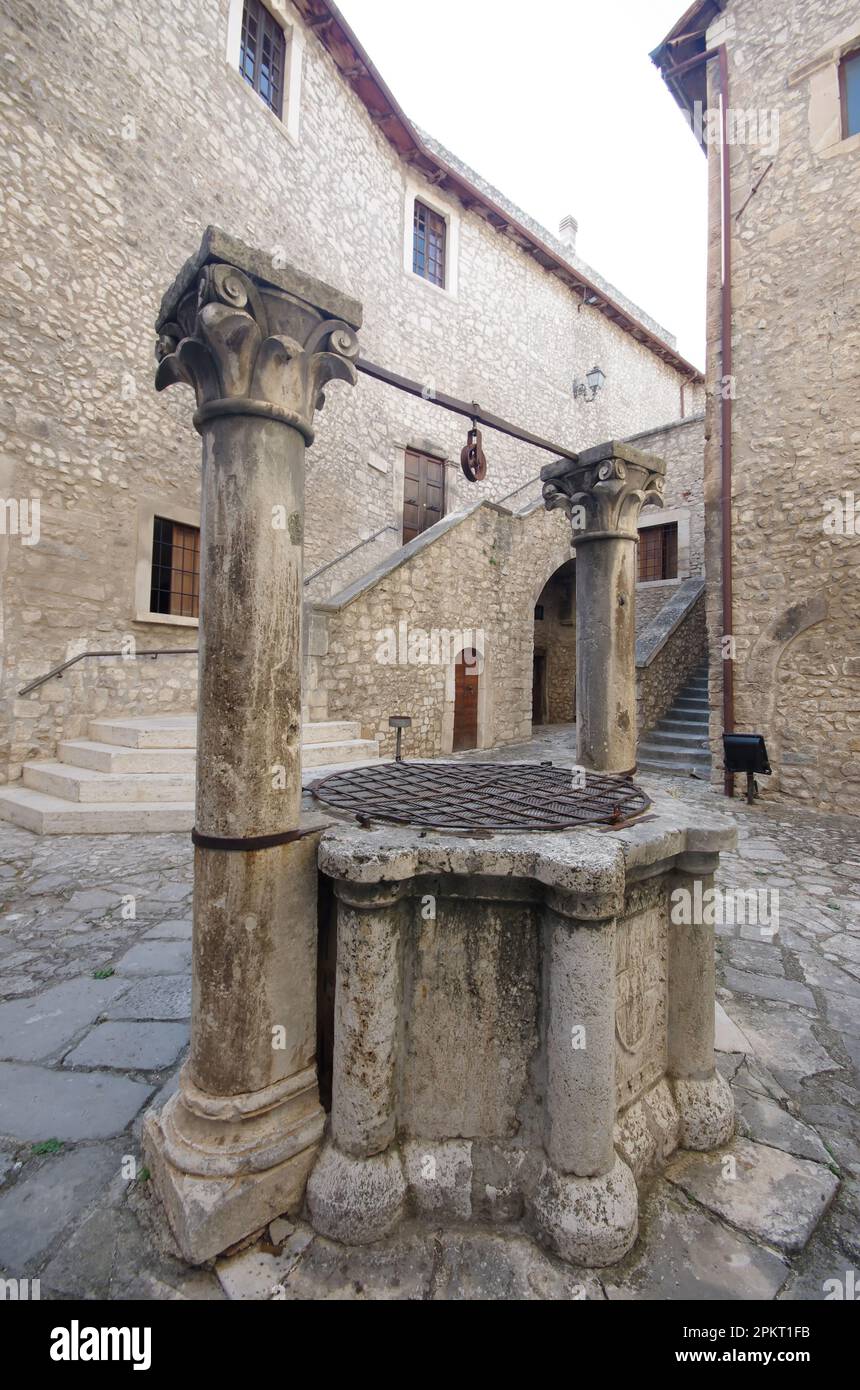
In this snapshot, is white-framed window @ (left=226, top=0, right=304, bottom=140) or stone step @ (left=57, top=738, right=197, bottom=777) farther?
white-framed window @ (left=226, top=0, right=304, bottom=140)

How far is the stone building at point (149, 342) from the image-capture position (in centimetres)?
650

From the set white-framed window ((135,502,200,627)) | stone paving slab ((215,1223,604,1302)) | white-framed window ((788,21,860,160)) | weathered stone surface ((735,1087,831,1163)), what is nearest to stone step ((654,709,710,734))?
white-framed window ((788,21,860,160))

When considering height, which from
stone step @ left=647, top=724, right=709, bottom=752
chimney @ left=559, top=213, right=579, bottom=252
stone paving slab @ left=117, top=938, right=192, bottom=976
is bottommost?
stone paving slab @ left=117, top=938, right=192, bottom=976

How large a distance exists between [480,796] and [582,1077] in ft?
3.52

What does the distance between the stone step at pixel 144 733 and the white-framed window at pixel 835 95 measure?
9.45 metres

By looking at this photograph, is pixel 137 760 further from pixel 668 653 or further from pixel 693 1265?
pixel 668 653

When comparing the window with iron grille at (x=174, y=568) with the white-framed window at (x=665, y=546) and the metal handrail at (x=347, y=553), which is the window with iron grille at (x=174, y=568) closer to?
the metal handrail at (x=347, y=553)

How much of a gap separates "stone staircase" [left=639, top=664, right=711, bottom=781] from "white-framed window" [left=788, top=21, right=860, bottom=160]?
7177 mm

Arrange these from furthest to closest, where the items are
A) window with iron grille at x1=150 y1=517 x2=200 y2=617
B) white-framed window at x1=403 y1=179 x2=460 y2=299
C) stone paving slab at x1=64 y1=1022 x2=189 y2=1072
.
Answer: white-framed window at x1=403 y1=179 x2=460 y2=299, window with iron grille at x1=150 y1=517 x2=200 y2=617, stone paving slab at x1=64 y1=1022 x2=189 y2=1072

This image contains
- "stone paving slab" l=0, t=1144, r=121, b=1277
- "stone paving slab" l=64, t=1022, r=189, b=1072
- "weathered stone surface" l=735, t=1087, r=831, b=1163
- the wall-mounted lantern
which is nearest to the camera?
"stone paving slab" l=0, t=1144, r=121, b=1277

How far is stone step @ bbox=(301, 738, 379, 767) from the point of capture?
6738mm

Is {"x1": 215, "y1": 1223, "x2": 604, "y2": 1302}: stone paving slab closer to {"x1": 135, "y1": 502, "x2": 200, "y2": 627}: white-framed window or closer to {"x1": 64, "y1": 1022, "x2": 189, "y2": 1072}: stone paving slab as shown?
{"x1": 64, "y1": 1022, "x2": 189, "y2": 1072}: stone paving slab

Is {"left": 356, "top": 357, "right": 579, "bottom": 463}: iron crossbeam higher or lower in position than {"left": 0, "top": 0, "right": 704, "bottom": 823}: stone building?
lower

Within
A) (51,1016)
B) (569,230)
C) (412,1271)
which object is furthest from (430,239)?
(412,1271)
